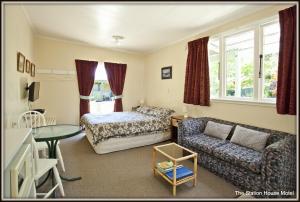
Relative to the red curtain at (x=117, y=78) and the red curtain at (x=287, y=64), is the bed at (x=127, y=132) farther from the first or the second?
the red curtain at (x=287, y=64)

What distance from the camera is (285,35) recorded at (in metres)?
2.27

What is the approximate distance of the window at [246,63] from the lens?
263cm

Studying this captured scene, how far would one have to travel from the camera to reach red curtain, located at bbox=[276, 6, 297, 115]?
2.17 m

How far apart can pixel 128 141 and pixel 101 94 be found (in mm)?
2283

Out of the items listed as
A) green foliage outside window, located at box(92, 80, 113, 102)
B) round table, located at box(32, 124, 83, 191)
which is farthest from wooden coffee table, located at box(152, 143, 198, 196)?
green foliage outside window, located at box(92, 80, 113, 102)

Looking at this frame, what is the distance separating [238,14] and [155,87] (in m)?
2.98

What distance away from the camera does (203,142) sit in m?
2.73

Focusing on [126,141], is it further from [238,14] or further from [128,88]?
[238,14]

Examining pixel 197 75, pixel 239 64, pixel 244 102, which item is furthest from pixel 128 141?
pixel 239 64

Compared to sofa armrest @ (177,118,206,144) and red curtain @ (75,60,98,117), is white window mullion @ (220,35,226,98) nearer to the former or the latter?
sofa armrest @ (177,118,206,144)

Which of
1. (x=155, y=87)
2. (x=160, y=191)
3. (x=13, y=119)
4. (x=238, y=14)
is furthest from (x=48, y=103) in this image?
(x=238, y=14)

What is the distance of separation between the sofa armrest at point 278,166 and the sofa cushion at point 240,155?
11cm

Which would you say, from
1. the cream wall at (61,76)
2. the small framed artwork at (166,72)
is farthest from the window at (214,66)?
the cream wall at (61,76)

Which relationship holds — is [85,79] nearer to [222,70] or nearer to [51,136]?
[51,136]
